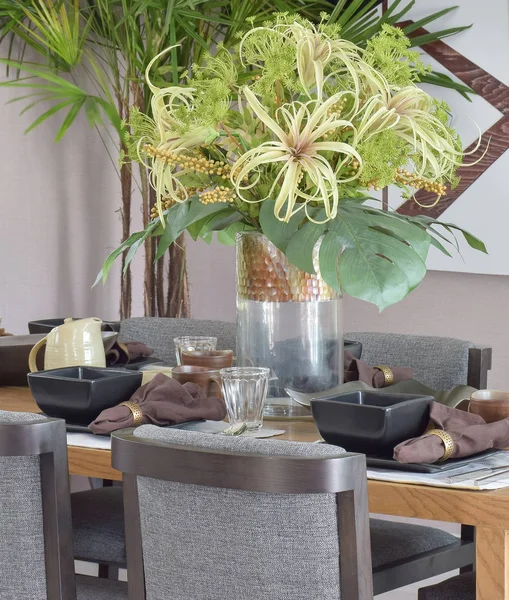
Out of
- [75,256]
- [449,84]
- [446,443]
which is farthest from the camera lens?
[75,256]

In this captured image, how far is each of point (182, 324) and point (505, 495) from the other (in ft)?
5.13

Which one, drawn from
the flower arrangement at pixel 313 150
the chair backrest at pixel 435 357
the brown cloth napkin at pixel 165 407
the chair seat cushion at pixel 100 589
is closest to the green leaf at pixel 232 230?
the flower arrangement at pixel 313 150

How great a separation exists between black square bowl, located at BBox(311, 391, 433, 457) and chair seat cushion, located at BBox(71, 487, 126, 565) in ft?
2.29

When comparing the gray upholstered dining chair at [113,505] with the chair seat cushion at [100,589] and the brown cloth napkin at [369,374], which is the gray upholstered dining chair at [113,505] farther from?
the brown cloth napkin at [369,374]

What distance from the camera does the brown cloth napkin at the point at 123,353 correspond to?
219 centimetres

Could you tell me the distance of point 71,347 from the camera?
1.99m

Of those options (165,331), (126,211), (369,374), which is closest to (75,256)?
(126,211)

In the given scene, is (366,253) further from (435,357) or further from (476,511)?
(435,357)

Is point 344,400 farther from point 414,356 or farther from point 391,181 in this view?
point 414,356

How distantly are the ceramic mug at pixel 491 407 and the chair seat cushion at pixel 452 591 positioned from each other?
27cm

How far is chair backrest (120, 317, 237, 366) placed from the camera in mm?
2645

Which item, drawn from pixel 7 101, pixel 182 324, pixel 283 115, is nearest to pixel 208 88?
pixel 283 115

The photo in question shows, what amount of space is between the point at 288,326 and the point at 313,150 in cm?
32

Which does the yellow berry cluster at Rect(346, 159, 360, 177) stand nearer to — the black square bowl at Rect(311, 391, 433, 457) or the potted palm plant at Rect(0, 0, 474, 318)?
the black square bowl at Rect(311, 391, 433, 457)
